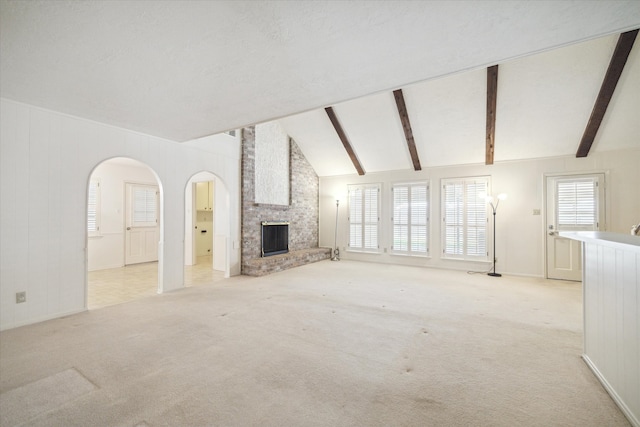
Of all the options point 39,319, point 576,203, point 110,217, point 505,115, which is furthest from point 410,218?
point 110,217

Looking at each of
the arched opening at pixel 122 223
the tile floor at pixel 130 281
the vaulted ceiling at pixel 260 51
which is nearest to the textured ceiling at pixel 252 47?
the vaulted ceiling at pixel 260 51

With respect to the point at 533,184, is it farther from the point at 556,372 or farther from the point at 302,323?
the point at 302,323

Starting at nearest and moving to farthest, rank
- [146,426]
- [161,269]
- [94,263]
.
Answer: [146,426] → [161,269] → [94,263]

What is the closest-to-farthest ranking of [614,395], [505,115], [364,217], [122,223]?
[614,395] < [505,115] < [122,223] < [364,217]

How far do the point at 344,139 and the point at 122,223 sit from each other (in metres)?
5.82

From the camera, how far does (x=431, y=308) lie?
3.72 meters

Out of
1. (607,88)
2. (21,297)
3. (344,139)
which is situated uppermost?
(607,88)

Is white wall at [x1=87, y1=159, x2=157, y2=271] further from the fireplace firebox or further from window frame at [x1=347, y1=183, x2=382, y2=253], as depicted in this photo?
window frame at [x1=347, y1=183, x2=382, y2=253]

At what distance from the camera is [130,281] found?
5.19m

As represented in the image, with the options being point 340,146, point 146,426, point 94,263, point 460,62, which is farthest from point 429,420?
point 94,263

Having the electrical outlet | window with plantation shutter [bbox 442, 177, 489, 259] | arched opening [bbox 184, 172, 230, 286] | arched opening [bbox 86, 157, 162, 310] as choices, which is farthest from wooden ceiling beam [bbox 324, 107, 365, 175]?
the electrical outlet

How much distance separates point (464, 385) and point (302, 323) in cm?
171

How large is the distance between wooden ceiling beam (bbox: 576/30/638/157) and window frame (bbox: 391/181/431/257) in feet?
9.55

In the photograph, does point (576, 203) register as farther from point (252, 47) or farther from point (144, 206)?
point (144, 206)
